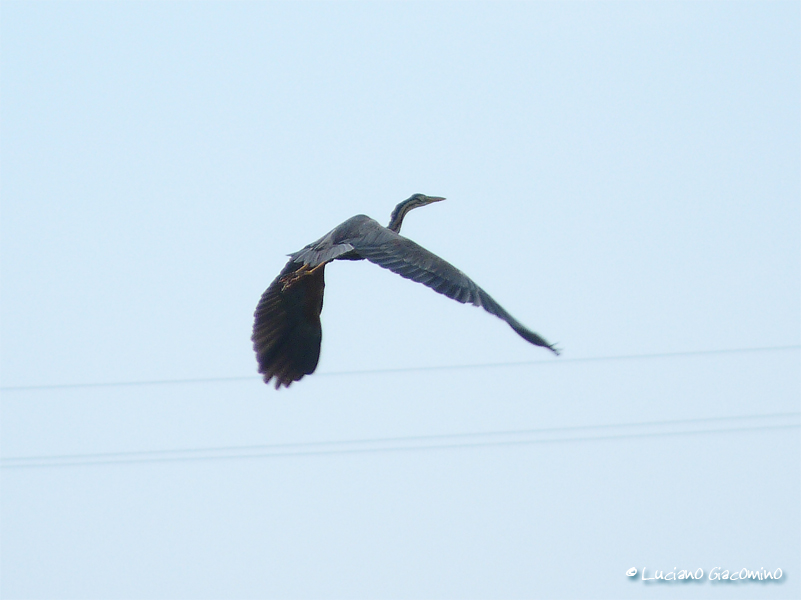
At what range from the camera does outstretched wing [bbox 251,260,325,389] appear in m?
13.8

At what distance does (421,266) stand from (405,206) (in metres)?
2.59

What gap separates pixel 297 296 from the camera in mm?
13789

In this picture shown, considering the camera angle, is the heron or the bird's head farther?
the bird's head

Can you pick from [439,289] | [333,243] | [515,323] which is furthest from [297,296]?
[515,323]

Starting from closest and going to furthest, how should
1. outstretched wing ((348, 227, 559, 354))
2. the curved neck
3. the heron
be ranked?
outstretched wing ((348, 227, 559, 354)), the heron, the curved neck

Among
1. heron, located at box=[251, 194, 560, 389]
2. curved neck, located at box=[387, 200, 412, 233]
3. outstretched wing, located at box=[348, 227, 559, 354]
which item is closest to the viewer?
outstretched wing, located at box=[348, 227, 559, 354]

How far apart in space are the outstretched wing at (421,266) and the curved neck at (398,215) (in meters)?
1.05

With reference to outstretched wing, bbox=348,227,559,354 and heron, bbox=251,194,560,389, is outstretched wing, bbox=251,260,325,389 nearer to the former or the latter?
heron, bbox=251,194,560,389

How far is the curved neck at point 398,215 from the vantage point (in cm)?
1341

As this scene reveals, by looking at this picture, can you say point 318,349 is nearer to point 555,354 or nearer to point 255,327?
point 255,327

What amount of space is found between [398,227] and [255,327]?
2165mm

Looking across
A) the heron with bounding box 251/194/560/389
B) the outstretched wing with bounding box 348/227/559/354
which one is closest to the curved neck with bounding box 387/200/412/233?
the heron with bounding box 251/194/560/389

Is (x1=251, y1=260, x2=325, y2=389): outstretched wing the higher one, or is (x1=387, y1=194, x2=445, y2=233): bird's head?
(x1=387, y1=194, x2=445, y2=233): bird's head

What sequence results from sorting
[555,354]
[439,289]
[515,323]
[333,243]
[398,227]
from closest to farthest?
1. [555,354]
2. [515,323]
3. [439,289]
4. [333,243]
5. [398,227]
